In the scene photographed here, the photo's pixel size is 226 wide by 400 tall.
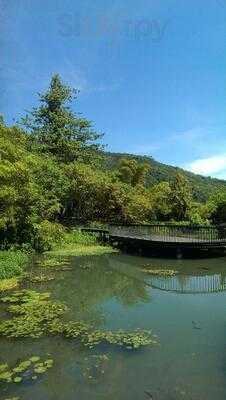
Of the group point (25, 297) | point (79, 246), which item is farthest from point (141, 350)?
point (79, 246)

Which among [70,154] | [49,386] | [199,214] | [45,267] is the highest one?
[70,154]

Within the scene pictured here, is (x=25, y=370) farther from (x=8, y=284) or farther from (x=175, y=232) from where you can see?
(x=175, y=232)

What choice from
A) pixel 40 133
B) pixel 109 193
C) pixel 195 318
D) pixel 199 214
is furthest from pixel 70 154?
pixel 195 318

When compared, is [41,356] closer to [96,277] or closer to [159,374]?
[159,374]

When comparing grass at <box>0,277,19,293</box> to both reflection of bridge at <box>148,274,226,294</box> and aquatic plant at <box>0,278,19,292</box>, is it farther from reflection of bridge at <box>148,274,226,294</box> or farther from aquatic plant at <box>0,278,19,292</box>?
reflection of bridge at <box>148,274,226,294</box>

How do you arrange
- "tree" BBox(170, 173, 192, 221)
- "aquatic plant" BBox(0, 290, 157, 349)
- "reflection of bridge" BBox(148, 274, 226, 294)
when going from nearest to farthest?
"aquatic plant" BBox(0, 290, 157, 349) → "reflection of bridge" BBox(148, 274, 226, 294) → "tree" BBox(170, 173, 192, 221)

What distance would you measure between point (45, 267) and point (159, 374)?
14132 mm

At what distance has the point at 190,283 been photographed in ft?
59.0

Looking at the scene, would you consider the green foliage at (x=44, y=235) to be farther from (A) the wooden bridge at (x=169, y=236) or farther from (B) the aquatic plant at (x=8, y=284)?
(B) the aquatic plant at (x=8, y=284)

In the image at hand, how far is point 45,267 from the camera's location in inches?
863

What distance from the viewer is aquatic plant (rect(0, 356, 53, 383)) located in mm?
8281

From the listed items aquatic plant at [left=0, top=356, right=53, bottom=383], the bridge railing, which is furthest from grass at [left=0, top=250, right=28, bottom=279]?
aquatic plant at [left=0, top=356, right=53, bottom=383]

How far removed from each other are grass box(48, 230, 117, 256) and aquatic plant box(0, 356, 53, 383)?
58.0 ft

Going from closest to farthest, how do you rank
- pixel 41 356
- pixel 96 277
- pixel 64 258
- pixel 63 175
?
pixel 41 356 < pixel 96 277 < pixel 64 258 < pixel 63 175
